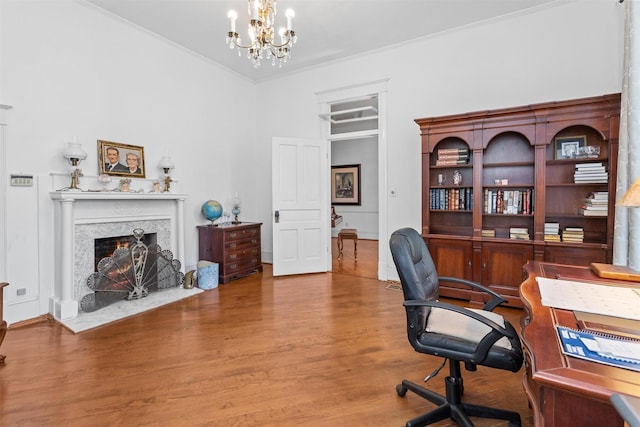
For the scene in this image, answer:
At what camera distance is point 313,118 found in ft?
17.0

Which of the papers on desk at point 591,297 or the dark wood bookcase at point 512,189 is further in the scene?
the dark wood bookcase at point 512,189

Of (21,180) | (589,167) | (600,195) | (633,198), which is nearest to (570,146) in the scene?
(589,167)

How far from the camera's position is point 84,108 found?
340cm

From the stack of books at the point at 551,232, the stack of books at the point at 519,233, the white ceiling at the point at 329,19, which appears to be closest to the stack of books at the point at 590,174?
the stack of books at the point at 551,232

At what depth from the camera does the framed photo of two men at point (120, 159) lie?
353cm

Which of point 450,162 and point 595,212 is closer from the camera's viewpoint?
point 595,212

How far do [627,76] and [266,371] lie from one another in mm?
3891

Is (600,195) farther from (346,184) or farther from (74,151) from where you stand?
(346,184)

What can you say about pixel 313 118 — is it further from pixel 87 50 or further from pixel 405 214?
pixel 87 50

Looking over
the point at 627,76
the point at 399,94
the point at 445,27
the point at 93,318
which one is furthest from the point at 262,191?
the point at 627,76

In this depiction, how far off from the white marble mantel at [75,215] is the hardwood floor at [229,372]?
0.84ft

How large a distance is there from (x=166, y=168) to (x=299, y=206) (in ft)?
6.54

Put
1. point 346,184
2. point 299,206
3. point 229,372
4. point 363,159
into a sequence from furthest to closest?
point 346,184 < point 363,159 < point 299,206 < point 229,372

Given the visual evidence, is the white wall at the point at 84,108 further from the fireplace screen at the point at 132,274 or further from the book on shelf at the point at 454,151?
the book on shelf at the point at 454,151
